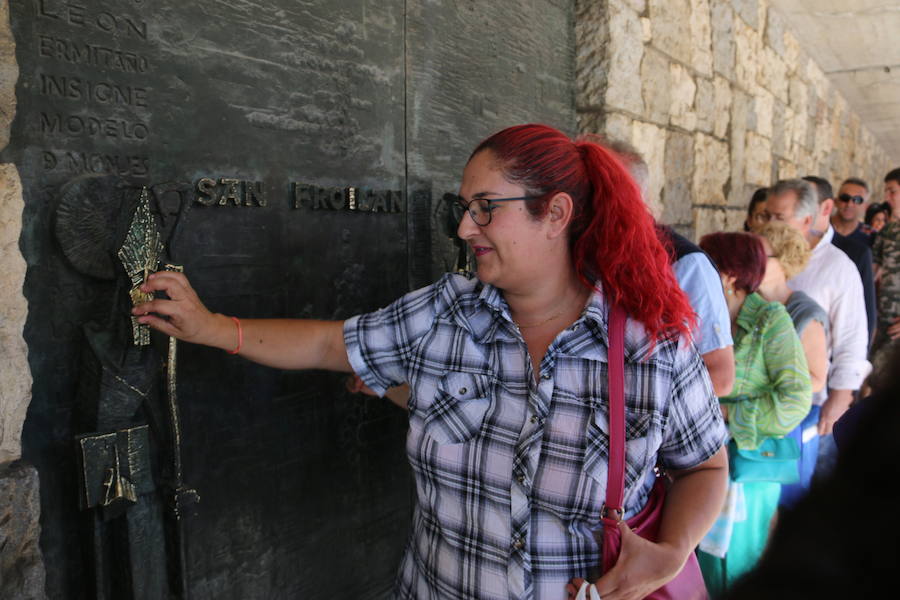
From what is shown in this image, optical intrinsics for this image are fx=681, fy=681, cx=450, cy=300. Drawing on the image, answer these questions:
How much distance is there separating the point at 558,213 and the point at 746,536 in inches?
62.0

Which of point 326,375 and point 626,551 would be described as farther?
point 326,375

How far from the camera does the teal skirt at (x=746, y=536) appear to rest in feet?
7.66

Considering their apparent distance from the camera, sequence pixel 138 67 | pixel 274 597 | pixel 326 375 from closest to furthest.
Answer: pixel 138 67, pixel 274 597, pixel 326 375


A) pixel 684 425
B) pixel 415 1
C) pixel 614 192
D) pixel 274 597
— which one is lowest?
pixel 274 597

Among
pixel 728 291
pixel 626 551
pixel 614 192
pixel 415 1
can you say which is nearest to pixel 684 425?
pixel 626 551

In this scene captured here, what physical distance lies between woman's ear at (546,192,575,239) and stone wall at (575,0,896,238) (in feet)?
5.61

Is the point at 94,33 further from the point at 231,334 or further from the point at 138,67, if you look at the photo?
the point at 231,334

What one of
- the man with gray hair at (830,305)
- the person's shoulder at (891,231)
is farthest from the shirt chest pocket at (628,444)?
the person's shoulder at (891,231)

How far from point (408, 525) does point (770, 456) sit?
4.08 ft

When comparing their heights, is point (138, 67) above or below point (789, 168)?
below

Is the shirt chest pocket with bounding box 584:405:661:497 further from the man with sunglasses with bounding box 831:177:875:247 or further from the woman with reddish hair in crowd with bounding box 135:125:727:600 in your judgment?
the man with sunglasses with bounding box 831:177:875:247

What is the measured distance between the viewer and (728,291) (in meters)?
2.45

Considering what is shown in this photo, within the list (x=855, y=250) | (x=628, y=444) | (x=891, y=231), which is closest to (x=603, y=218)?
(x=628, y=444)

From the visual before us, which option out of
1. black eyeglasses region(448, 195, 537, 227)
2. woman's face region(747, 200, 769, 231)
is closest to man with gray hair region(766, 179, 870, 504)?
woman's face region(747, 200, 769, 231)
